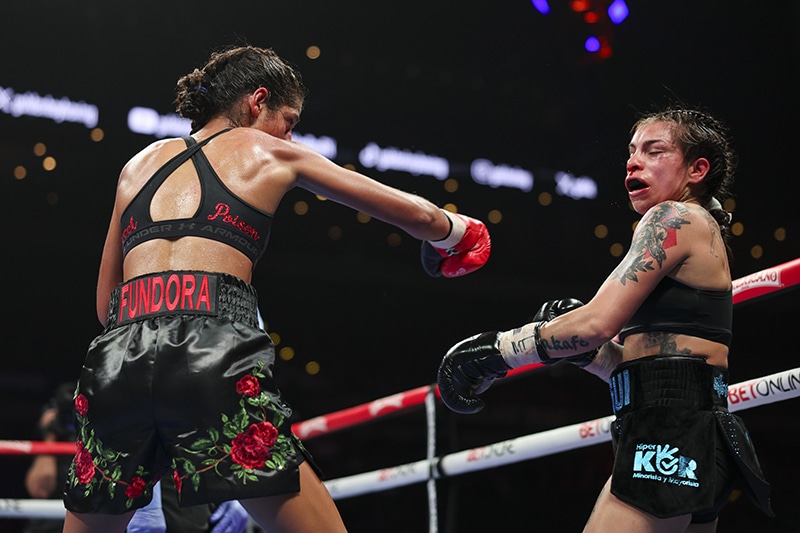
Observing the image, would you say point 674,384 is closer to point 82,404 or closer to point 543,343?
point 543,343

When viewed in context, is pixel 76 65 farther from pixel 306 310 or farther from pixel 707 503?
pixel 707 503


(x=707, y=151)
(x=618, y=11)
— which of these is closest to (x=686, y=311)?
(x=707, y=151)

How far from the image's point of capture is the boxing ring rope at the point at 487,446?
6.41 ft

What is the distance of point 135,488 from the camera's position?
1472 millimetres

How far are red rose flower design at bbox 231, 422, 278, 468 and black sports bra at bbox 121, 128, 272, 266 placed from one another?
32 cm

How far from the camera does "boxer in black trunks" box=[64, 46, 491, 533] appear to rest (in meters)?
1.43

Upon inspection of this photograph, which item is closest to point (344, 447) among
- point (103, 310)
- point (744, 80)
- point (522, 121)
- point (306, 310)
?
point (306, 310)

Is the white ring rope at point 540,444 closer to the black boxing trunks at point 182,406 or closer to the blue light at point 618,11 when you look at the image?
the black boxing trunks at point 182,406

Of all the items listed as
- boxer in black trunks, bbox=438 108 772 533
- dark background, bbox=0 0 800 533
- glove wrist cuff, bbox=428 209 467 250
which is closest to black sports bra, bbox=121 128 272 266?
glove wrist cuff, bbox=428 209 467 250

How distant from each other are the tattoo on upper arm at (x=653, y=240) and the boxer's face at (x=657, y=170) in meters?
0.10

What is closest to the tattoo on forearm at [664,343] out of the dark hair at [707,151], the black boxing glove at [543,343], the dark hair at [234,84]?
the black boxing glove at [543,343]

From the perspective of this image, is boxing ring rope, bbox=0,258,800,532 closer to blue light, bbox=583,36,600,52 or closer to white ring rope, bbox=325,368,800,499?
white ring rope, bbox=325,368,800,499

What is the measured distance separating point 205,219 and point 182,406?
32cm

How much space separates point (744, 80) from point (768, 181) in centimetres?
282
